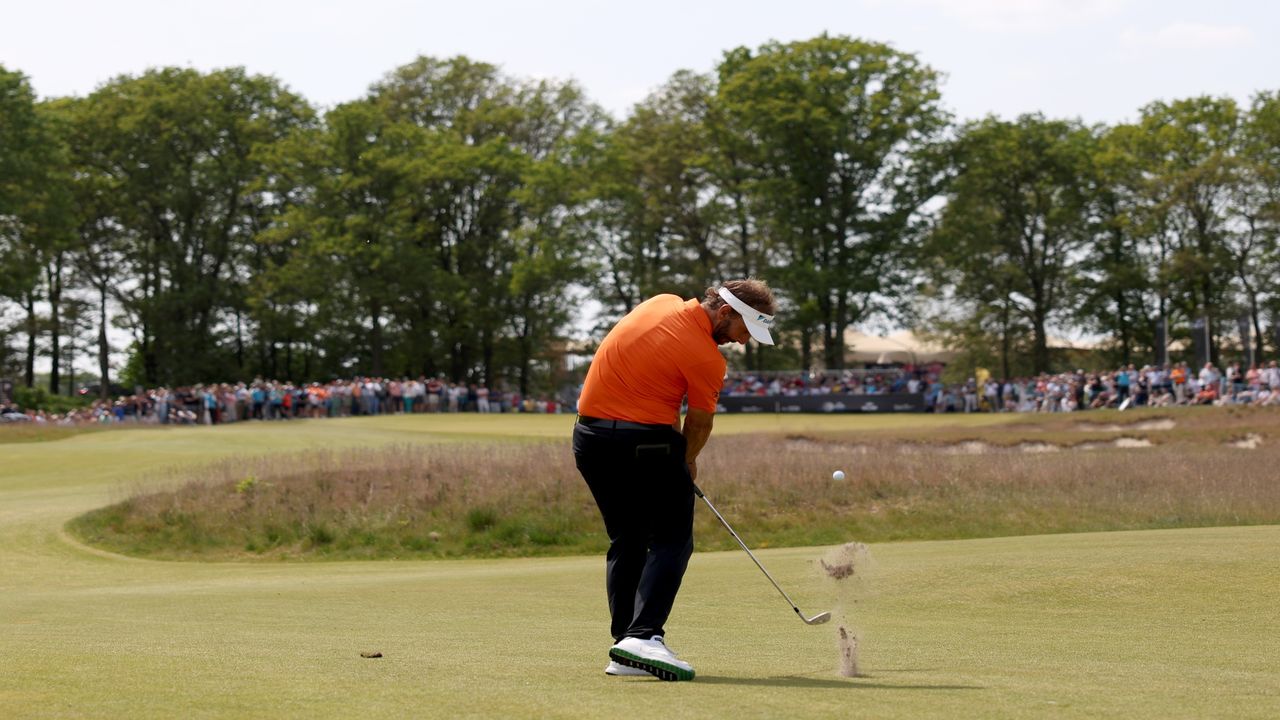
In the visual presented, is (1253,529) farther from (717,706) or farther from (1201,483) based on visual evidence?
(717,706)

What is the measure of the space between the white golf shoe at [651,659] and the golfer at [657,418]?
83 millimetres

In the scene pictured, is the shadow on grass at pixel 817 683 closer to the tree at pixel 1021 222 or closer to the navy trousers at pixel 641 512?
the navy trousers at pixel 641 512

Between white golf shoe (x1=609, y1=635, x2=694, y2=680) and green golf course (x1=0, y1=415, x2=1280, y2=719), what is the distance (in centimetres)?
12

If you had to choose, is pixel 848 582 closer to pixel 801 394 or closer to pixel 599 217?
pixel 801 394

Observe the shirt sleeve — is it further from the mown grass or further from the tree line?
the tree line

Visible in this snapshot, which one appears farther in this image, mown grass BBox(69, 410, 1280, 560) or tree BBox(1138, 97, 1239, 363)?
tree BBox(1138, 97, 1239, 363)

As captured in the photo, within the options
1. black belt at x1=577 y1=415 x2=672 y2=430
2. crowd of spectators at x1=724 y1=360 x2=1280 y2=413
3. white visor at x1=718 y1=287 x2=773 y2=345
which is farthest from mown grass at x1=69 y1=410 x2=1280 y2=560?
crowd of spectators at x1=724 y1=360 x2=1280 y2=413

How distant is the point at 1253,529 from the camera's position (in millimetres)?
18094

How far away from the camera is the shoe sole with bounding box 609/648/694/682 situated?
712 centimetres

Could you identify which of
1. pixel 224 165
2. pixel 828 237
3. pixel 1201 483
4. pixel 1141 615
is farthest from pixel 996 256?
pixel 1141 615

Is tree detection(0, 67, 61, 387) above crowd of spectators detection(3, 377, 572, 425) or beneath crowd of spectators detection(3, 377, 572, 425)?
above

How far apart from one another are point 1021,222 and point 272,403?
4271 cm

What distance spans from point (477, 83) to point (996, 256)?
3188 cm

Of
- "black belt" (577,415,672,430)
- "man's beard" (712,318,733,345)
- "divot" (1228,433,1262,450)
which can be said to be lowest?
"divot" (1228,433,1262,450)
